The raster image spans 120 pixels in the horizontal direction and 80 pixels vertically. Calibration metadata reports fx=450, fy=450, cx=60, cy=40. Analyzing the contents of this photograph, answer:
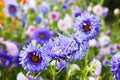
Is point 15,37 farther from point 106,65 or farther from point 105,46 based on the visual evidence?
point 106,65

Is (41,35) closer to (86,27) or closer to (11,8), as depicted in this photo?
(11,8)

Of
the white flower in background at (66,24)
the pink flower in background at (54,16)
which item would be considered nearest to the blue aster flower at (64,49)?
the white flower in background at (66,24)

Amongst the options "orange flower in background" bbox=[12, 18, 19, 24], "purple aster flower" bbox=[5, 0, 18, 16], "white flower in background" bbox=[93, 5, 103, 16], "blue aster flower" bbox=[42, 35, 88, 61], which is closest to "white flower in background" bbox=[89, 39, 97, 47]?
"white flower in background" bbox=[93, 5, 103, 16]

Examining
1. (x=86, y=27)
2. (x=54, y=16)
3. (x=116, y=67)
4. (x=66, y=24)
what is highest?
(x=54, y=16)

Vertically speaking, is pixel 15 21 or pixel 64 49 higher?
pixel 15 21

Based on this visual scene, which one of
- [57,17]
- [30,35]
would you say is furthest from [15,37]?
[57,17]

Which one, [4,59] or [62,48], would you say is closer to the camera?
[62,48]

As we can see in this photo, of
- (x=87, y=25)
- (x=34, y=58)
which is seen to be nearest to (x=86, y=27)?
(x=87, y=25)

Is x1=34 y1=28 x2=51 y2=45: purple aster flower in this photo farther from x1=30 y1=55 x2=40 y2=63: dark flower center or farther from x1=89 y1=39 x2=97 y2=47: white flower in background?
x1=30 y1=55 x2=40 y2=63: dark flower center
